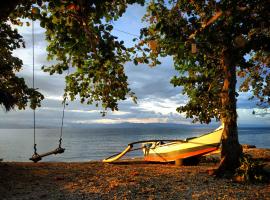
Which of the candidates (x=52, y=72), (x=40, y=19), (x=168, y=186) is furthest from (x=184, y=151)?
(x=40, y=19)

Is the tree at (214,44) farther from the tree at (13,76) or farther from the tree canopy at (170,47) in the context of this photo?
the tree at (13,76)

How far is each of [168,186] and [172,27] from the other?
7300mm

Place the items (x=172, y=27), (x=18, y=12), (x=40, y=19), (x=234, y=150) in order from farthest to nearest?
(x=234, y=150) → (x=172, y=27) → (x=18, y=12) → (x=40, y=19)

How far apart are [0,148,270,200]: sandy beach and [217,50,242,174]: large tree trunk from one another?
148 cm

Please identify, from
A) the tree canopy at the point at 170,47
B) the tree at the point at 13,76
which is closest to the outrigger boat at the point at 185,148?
the tree canopy at the point at 170,47

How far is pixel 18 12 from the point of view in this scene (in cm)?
1061

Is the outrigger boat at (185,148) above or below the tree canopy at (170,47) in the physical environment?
below

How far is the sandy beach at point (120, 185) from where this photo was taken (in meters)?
13.7

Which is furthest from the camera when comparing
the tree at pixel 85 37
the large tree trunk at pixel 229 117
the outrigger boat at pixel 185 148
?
the outrigger boat at pixel 185 148

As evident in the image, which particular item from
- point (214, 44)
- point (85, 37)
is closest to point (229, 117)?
point (214, 44)

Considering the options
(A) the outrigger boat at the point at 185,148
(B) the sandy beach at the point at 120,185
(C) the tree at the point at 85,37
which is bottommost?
(B) the sandy beach at the point at 120,185

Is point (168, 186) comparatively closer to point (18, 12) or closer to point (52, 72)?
point (52, 72)

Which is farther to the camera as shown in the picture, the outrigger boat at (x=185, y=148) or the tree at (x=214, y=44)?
the outrigger boat at (x=185, y=148)

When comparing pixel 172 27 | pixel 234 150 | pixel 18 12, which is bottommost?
pixel 234 150
